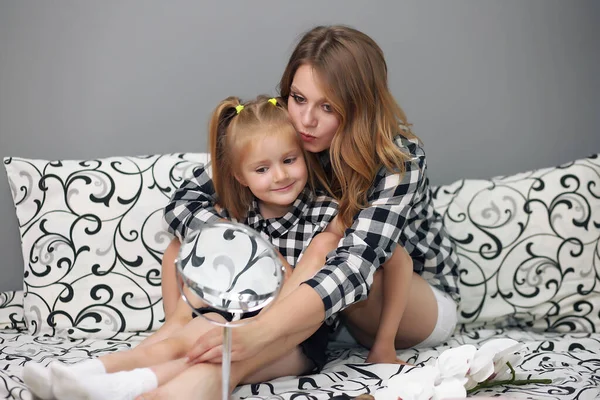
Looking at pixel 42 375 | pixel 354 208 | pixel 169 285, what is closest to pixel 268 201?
pixel 354 208

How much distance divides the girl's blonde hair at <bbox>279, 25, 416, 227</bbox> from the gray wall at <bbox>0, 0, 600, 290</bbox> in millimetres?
549

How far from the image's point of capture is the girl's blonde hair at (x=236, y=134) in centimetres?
153

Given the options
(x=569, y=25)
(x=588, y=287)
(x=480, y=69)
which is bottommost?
(x=588, y=287)

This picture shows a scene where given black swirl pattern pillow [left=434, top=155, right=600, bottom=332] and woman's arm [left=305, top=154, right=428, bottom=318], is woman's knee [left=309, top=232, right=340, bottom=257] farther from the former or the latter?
black swirl pattern pillow [left=434, top=155, right=600, bottom=332]

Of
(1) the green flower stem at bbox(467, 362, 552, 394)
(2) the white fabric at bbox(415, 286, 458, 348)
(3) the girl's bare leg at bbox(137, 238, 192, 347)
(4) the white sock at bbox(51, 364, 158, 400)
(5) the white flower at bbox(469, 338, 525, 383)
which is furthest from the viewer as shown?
(2) the white fabric at bbox(415, 286, 458, 348)

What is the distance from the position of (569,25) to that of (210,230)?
160cm

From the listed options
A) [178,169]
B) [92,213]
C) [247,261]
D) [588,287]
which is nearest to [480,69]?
[588,287]

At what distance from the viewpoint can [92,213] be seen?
183cm

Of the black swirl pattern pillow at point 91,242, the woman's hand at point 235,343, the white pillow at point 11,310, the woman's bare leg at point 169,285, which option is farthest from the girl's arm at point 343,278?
the white pillow at point 11,310

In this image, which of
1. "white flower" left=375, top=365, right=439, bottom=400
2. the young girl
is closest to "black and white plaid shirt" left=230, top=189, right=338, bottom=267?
the young girl

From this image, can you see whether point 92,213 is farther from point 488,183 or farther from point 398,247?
point 488,183

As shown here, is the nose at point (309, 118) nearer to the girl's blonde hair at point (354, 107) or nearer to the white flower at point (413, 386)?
the girl's blonde hair at point (354, 107)

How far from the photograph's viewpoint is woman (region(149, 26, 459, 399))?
1328 mm

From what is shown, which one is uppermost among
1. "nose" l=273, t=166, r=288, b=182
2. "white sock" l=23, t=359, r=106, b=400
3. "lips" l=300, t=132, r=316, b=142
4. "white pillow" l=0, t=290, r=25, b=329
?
"lips" l=300, t=132, r=316, b=142
